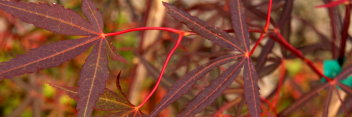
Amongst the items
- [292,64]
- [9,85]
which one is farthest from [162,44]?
[292,64]

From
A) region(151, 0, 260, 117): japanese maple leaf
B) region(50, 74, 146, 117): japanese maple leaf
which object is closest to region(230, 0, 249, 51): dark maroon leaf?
region(151, 0, 260, 117): japanese maple leaf

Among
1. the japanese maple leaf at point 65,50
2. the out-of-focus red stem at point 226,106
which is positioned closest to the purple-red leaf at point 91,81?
the japanese maple leaf at point 65,50

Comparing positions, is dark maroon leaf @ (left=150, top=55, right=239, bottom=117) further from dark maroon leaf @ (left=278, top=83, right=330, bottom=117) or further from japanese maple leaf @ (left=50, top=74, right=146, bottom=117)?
dark maroon leaf @ (left=278, top=83, right=330, bottom=117)

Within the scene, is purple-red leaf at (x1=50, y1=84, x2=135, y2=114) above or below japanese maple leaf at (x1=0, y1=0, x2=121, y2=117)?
below

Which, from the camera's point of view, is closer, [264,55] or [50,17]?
[50,17]

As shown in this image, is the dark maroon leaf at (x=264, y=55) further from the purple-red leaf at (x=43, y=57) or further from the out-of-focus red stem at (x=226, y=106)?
the purple-red leaf at (x=43, y=57)

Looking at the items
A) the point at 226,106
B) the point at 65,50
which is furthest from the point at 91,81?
the point at 226,106

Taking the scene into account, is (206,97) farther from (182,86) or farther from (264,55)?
(264,55)
